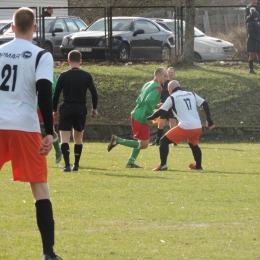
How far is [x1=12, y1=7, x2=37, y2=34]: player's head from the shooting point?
6434 millimetres

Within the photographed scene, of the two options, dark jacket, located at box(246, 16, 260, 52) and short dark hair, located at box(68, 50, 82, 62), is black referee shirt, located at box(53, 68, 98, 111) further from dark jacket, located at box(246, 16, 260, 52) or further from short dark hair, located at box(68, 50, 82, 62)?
dark jacket, located at box(246, 16, 260, 52)

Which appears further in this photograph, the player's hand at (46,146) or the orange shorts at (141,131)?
the orange shorts at (141,131)

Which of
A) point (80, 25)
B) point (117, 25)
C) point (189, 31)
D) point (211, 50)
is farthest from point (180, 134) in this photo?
point (80, 25)

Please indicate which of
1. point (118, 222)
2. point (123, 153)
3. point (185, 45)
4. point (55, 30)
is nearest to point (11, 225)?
point (118, 222)

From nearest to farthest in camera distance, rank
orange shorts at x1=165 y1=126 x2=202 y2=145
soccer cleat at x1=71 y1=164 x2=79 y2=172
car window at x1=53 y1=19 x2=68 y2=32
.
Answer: soccer cleat at x1=71 y1=164 x2=79 y2=172 < orange shorts at x1=165 y1=126 x2=202 y2=145 < car window at x1=53 y1=19 x2=68 y2=32

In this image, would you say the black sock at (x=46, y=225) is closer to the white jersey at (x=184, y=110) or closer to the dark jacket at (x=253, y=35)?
the white jersey at (x=184, y=110)

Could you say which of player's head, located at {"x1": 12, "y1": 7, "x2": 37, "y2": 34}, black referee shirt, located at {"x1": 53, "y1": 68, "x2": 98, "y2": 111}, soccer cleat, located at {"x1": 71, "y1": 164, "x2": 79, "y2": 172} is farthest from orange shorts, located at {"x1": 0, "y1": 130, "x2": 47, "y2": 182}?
soccer cleat, located at {"x1": 71, "y1": 164, "x2": 79, "y2": 172}

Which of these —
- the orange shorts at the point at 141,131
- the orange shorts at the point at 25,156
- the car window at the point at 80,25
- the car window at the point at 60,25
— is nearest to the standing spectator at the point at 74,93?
the orange shorts at the point at 141,131

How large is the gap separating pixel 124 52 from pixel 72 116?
1531cm

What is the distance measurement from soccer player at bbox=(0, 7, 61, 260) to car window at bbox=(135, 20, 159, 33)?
22.0 meters

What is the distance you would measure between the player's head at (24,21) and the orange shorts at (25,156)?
81 centimetres

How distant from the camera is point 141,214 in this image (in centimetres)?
903

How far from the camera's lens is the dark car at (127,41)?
28.0 metres

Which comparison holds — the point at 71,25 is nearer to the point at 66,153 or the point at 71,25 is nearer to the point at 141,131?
the point at 141,131
